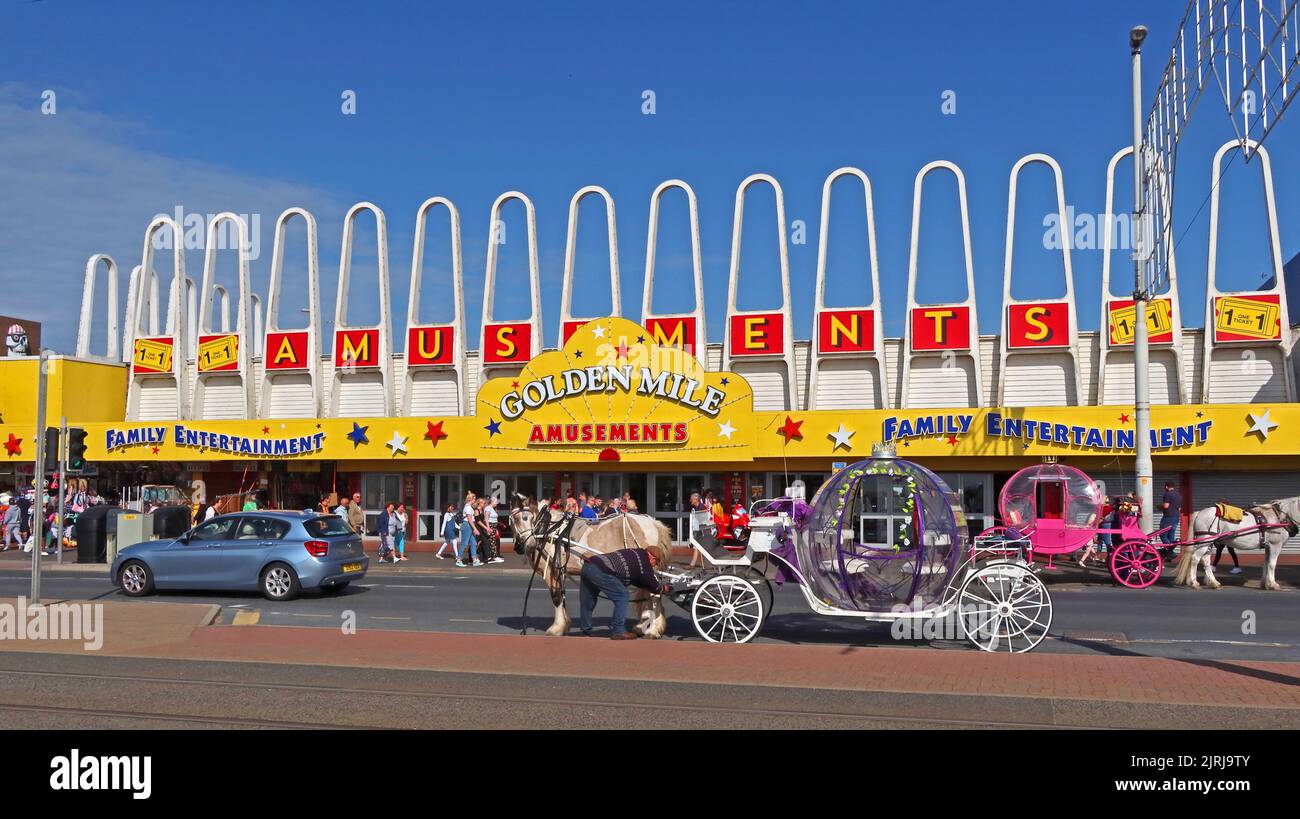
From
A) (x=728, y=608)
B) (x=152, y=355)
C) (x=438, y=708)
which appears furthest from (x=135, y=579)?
(x=152, y=355)

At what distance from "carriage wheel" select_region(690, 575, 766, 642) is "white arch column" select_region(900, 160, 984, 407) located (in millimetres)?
19259

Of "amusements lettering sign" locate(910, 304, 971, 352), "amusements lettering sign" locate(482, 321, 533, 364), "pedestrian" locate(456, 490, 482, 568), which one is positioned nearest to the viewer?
"pedestrian" locate(456, 490, 482, 568)

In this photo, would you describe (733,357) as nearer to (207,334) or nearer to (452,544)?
(452,544)

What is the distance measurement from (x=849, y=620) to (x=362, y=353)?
23.9m

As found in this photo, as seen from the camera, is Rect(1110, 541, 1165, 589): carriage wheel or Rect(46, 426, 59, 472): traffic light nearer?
Rect(46, 426, 59, 472): traffic light

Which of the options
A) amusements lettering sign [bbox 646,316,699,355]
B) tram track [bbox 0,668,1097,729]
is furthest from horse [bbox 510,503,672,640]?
amusements lettering sign [bbox 646,316,699,355]

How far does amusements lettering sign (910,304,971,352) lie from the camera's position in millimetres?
31328

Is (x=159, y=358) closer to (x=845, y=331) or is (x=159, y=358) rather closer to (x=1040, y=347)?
(x=845, y=331)

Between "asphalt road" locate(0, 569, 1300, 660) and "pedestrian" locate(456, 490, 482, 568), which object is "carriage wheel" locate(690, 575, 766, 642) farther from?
"pedestrian" locate(456, 490, 482, 568)

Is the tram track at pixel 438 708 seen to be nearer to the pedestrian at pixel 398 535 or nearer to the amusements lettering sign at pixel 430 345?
the pedestrian at pixel 398 535

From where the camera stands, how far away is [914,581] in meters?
12.6

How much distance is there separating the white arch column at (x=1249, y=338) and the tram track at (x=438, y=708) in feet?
78.1

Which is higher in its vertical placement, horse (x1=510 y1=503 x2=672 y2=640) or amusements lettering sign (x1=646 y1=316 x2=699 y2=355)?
amusements lettering sign (x1=646 y1=316 x2=699 y2=355)

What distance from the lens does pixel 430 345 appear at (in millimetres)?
35281
